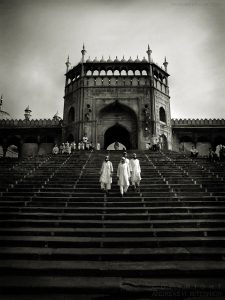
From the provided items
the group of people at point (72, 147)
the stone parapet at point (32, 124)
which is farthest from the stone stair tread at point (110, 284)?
the stone parapet at point (32, 124)

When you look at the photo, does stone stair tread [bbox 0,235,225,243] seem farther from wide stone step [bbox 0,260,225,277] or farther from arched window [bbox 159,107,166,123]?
arched window [bbox 159,107,166,123]

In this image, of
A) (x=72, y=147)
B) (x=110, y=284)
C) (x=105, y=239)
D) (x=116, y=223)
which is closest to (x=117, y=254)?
(x=105, y=239)

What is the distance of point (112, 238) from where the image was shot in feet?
17.0

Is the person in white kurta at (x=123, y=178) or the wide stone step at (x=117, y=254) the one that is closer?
the wide stone step at (x=117, y=254)

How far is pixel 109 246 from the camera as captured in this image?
4.86 m

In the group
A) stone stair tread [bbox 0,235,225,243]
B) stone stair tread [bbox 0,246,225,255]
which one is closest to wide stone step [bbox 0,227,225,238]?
stone stair tread [bbox 0,235,225,243]

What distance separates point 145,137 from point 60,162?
984 centimetres

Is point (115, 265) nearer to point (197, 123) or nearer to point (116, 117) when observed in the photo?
point (116, 117)

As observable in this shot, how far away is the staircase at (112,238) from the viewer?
11.6 feet

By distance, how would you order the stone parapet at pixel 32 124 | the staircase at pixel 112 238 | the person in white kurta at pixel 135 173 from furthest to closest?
the stone parapet at pixel 32 124 < the person in white kurta at pixel 135 173 < the staircase at pixel 112 238

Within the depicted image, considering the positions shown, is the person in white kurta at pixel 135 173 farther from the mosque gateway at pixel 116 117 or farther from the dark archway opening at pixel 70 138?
the dark archway opening at pixel 70 138

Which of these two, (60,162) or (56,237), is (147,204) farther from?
(60,162)

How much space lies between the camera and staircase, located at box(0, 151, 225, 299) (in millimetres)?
3521

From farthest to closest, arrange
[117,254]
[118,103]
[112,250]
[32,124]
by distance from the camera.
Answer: [32,124] → [118,103] → [112,250] → [117,254]
